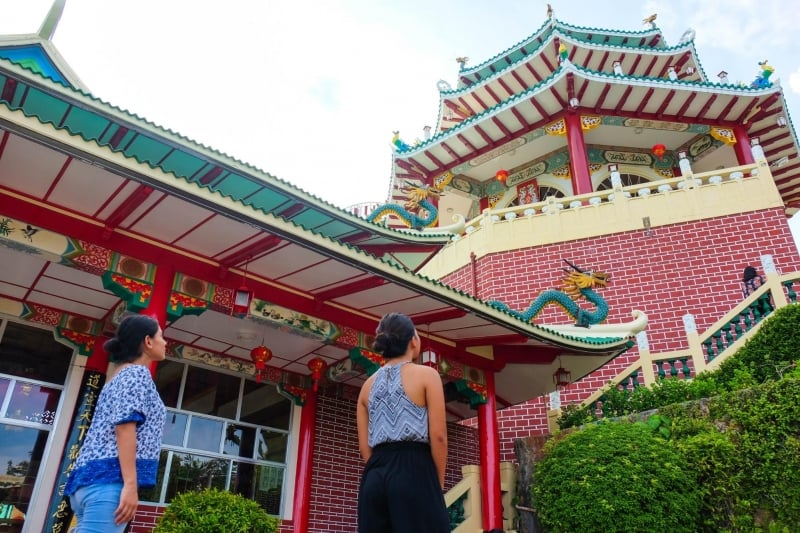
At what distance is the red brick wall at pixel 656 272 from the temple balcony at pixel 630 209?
221 mm

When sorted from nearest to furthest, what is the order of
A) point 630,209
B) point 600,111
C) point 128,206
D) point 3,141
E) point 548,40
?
1. point 3,141
2. point 128,206
3. point 630,209
4. point 600,111
5. point 548,40

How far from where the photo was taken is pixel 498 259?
13055 millimetres

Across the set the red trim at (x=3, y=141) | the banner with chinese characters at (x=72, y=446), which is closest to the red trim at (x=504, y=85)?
the banner with chinese characters at (x=72, y=446)

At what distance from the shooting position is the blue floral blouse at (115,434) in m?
2.51

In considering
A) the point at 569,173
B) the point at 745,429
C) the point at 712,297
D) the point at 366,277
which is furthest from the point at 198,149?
the point at 569,173

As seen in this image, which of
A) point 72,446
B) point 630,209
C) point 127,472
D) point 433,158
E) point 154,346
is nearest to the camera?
point 127,472

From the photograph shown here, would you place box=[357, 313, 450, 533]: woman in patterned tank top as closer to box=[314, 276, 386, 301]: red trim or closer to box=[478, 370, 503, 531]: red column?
box=[314, 276, 386, 301]: red trim

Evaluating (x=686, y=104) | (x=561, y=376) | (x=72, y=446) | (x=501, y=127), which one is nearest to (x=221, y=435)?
(x=72, y=446)

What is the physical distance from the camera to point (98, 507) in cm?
242

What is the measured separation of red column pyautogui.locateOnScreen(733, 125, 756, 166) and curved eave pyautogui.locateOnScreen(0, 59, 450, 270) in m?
9.97

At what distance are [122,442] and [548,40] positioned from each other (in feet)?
53.3

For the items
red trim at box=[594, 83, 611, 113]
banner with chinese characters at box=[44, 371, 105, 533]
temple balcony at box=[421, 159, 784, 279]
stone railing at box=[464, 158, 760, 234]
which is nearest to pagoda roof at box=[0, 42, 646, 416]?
banner with chinese characters at box=[44, 371, 105, 533]

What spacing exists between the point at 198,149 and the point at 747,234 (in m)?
10.4

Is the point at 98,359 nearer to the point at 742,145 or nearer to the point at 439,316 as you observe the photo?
the point at 439,316
